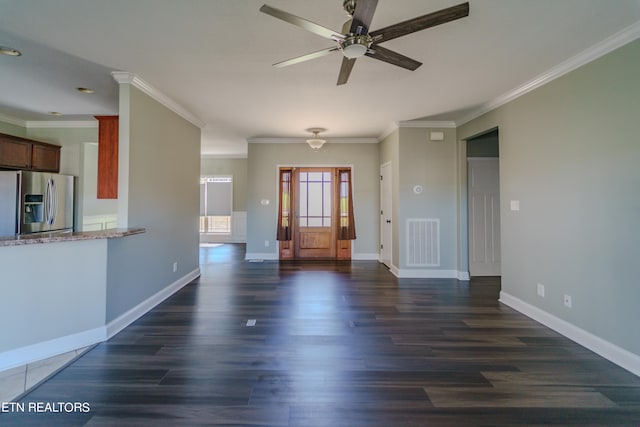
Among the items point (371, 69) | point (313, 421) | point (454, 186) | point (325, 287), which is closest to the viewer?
point (313, 421)

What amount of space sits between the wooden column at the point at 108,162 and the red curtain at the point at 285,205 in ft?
11.3

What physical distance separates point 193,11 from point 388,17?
1405 mm

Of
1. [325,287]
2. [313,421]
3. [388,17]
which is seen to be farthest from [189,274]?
[388,17]

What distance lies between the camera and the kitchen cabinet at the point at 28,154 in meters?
4.25

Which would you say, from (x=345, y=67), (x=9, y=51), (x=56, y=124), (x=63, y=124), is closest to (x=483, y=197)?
(x=345, y=67)

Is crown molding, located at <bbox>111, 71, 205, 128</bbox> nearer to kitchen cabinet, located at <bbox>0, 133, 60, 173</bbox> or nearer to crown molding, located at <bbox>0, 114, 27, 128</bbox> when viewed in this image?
kitchen cabinet, located at <bbox>0, 133, 60, 173</bbox>

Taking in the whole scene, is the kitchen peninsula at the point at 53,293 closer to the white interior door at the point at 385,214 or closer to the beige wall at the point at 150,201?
the beige wall at the point at 150,201

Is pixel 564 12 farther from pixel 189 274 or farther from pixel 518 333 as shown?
pixel 189 274

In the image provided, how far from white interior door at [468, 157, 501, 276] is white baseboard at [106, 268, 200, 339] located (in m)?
4.78

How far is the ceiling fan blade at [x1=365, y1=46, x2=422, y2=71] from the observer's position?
7.05 feet

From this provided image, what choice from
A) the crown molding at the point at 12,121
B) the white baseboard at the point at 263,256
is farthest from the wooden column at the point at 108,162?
the white baseboard at the point at 263,256

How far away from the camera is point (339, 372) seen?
86.5 inches

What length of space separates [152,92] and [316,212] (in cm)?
406

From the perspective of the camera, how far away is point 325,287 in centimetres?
448
